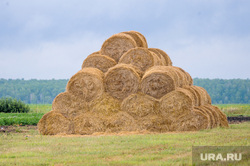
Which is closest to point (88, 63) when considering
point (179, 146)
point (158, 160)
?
point (179, 146)

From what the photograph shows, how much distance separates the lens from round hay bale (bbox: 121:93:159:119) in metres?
17.9

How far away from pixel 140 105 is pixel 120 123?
1.09 meters

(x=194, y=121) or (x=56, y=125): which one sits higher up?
(x=194, y=121)

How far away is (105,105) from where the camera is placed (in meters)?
18.3

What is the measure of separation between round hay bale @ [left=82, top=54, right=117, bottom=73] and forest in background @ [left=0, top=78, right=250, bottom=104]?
240ft

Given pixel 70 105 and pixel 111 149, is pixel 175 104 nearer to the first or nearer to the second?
pixel 70 105

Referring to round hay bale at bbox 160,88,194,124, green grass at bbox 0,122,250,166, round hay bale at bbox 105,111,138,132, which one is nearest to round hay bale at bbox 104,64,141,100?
round hay bale at bbox 105,111,138,132

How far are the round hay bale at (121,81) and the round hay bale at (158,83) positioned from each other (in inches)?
15.4

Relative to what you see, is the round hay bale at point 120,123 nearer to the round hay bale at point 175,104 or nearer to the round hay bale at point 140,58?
the round hay bale at point 175,104

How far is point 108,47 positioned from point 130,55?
1.71 metres

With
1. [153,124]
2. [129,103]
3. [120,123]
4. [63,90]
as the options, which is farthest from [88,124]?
[63,90]

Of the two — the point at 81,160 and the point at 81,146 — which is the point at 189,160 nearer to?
the point at 81,160

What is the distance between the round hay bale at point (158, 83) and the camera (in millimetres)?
17859

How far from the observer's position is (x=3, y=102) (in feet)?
121
